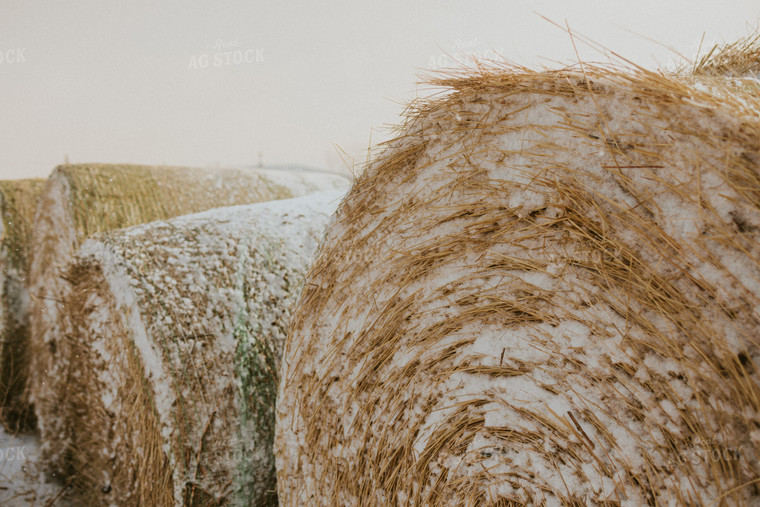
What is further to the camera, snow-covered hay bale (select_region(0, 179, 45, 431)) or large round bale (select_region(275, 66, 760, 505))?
snow-covered hay bale (select_region(0, 179, 45, 431))

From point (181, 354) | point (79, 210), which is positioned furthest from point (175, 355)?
point (79, 210)

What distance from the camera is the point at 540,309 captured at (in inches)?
31.2

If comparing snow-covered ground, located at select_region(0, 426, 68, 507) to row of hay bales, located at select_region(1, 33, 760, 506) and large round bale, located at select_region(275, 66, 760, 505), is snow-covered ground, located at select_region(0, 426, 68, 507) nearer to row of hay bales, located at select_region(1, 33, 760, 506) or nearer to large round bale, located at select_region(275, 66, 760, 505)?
row of hay bales, located at select_region(1, 33, 760, 506)

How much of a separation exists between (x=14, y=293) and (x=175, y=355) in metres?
1.36

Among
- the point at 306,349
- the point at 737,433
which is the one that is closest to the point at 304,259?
the point at 306,349

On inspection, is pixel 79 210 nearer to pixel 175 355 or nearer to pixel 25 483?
pixel 25 483

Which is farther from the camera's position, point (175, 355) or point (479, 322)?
point (175, 355)

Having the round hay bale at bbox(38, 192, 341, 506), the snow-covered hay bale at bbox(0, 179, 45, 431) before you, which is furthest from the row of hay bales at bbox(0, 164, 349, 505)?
the snow-covered hay bale at bbox(0, 179, 45, 431)

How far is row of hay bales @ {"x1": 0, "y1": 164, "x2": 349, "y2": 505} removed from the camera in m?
1.25

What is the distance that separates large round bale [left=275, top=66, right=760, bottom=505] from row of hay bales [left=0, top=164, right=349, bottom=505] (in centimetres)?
24

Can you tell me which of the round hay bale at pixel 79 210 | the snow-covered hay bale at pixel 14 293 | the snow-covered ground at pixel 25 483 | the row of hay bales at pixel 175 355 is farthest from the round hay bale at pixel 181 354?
the snow-covered hay bale at pixel 14 293

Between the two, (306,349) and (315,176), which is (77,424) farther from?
(315,176)

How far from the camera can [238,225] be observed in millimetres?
1498

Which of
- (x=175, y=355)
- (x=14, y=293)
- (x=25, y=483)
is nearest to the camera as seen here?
(x=175, y=355)
